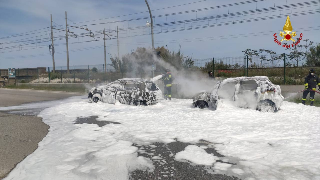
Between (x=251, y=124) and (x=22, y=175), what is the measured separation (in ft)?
19.3

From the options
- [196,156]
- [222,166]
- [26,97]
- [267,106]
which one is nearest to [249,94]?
[267,106]

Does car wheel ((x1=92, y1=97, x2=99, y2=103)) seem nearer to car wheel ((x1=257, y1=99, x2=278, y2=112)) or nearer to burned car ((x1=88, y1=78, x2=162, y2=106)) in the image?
burned car ((x1=88, y1=78, x2=162, y2=106))

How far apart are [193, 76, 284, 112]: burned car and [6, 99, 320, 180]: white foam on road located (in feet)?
1.12

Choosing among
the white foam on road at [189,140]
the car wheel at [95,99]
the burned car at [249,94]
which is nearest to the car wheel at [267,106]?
the burned car at [249,94]

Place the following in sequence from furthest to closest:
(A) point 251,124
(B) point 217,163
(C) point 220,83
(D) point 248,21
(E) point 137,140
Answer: (D) point 248,21
(C) point 220,83
(A) point 251,124
(E) point 137,140
(B) point 217,163

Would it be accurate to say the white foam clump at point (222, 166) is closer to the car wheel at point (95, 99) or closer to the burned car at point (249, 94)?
the burned car at point (249, 94)

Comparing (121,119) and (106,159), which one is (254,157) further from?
(121,119)

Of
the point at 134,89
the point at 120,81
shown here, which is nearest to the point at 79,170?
the point at 134,89

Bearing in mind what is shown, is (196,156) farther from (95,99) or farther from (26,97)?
(26,97)

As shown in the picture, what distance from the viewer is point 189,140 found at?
5.98 meters

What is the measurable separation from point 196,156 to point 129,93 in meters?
7.89

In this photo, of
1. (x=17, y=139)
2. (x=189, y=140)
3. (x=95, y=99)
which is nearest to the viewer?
(x=189, y=140)

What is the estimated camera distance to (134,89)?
1238 centimetres

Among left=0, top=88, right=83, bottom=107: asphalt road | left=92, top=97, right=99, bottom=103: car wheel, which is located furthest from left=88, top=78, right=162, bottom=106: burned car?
left=0, top=88, right=83, bottom=107: asphalt road
